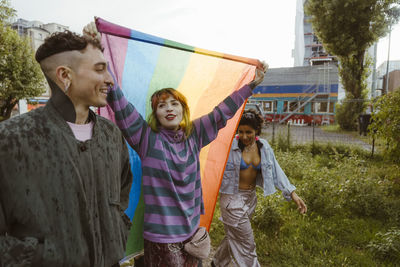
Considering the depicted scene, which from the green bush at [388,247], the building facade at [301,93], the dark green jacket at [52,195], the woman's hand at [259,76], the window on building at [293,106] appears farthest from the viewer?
the window on building at [293,106]

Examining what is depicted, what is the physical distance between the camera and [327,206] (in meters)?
4.64

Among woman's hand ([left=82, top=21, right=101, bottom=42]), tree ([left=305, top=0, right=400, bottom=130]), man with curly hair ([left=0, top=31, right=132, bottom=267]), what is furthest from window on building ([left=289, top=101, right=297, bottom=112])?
man with curly hair ([left=0, top=31, right=132, bottom=267])

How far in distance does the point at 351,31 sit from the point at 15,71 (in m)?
21.2

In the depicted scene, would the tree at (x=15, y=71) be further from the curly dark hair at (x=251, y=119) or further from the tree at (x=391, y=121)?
the tree at (x=391, y=121)

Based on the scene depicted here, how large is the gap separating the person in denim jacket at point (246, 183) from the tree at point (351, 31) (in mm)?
13042

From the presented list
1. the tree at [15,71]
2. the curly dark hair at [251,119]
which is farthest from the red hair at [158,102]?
the tree at [15,71]

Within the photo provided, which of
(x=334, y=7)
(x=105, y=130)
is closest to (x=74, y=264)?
(x=105, y=130)

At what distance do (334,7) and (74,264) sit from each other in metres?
17.6

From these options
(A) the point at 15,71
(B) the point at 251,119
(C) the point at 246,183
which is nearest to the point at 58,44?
(B) the point at 251,119

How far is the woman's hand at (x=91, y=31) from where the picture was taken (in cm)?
146

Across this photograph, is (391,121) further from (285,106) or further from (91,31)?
(285,106)

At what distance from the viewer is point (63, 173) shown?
1.17 m

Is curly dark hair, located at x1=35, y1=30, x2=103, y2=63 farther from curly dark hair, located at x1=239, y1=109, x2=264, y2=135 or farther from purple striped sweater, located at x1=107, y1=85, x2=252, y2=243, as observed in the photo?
curly dark hair, located at x1=239, y1=109, x2=264, y2=135

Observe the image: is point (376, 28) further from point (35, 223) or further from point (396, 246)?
point (35, 223)
